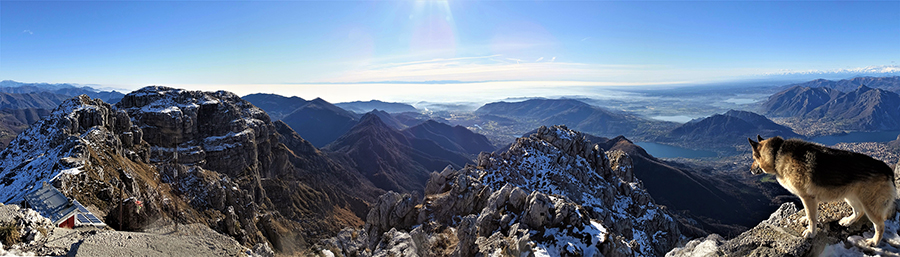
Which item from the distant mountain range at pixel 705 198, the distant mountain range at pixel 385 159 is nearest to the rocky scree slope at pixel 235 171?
the distant mountain range at pixel 385 159

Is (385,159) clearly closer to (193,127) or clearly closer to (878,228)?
(193,127)

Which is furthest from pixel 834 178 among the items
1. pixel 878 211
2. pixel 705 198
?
pixel 705 198

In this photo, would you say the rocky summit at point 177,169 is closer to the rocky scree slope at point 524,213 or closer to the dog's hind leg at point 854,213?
the rocky scree slope at point 524,213

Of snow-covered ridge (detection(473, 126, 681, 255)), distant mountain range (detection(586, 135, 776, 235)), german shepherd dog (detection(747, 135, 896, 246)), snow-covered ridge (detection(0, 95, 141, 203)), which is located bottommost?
distant mountain range (detection(586, 135, 776, 235))

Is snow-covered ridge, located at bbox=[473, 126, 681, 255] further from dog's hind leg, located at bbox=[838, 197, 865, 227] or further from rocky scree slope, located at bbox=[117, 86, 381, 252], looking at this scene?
dog's hind leg, located at bbox=[838, 197, 865, 227]

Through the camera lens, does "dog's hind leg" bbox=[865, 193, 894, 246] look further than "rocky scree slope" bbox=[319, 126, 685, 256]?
No

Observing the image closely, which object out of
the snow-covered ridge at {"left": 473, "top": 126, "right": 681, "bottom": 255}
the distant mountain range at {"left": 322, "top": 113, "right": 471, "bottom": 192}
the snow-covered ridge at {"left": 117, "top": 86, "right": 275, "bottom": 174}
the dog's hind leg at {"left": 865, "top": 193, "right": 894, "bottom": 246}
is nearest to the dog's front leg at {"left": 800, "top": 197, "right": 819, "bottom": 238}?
the dog's hind leg at {"left": 865, "top": 193, "right": 894, "bottom": 246}
